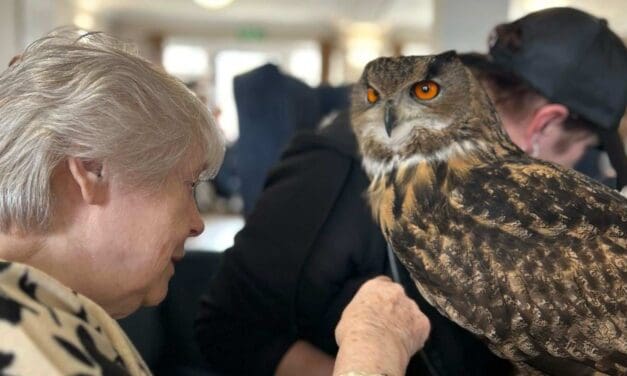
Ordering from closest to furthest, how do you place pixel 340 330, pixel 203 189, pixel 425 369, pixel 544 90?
pixel 340 330, pixel 425 369, pixel 544 90, pixel 203 189

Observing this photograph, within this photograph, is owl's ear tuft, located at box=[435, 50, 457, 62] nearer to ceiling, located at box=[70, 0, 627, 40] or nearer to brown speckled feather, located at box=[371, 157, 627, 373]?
brown speckled feather, located at box=[371, 157, 627, 373]

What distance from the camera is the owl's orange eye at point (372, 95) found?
3.60 ft

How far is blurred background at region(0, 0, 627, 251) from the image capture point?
1.98 m

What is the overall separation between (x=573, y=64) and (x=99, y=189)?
74 cm

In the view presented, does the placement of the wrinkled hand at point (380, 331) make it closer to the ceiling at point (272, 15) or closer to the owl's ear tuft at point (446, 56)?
the owl's ear tuft at point (446, 56)

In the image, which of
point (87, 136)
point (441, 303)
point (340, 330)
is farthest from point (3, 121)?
point (441, 303)

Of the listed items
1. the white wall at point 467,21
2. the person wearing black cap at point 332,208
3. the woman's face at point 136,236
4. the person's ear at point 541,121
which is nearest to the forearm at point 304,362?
the person wearing black cap at point 332,208

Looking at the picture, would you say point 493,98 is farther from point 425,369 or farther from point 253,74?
point 253,74

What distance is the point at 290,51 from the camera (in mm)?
10594

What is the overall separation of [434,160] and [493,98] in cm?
22

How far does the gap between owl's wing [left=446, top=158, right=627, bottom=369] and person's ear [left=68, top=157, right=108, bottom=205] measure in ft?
1.40

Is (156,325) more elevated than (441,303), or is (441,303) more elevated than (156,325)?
(441,303)

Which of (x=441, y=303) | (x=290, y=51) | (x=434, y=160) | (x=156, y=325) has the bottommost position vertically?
(x=290, y=51)

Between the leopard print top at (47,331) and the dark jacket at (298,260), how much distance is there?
1.50 feet
